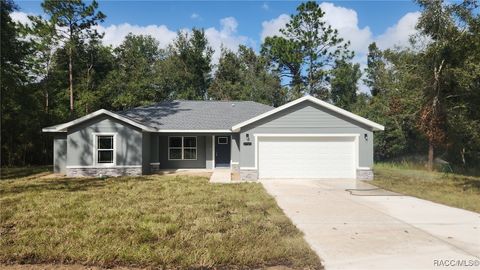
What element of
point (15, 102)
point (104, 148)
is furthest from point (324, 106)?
point (15, 102)

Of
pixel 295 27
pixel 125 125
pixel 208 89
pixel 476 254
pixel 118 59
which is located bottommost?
pixel 476 254

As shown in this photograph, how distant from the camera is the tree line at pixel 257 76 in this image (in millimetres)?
17938

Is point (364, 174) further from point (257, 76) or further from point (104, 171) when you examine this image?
point (257, 76)

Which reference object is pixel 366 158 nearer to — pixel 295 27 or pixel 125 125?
pixel 125 125

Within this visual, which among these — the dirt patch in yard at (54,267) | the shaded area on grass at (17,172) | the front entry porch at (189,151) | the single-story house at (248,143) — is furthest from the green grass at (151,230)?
the front entry porch at (189,151)

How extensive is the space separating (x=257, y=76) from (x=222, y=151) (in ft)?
64.6

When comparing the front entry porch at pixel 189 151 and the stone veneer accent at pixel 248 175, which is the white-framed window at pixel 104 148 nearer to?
the front entry porch at pixel 189 151

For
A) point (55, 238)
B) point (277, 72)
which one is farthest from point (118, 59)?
point (55, 238)

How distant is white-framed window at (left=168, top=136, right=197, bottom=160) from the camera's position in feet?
68.7

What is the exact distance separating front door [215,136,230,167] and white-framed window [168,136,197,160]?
121cm

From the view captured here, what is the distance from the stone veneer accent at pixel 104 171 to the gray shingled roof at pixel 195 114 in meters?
2.71

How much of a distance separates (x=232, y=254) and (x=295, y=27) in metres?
34.8

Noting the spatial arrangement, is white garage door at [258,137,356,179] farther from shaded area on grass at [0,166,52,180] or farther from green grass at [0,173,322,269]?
shaded area on grass at [0,166,52,180]

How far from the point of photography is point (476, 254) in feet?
18.4
